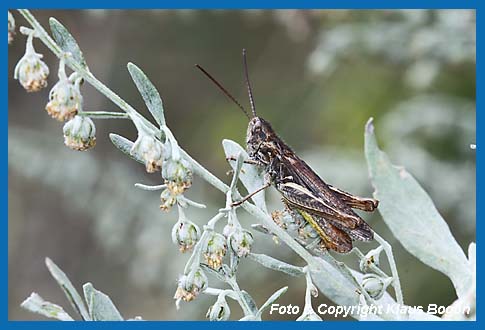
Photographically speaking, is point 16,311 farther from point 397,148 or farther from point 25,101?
point 397,148

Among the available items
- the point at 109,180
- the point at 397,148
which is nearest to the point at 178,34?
the point at 109,180

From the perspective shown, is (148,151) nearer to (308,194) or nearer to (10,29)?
A: (10,29)

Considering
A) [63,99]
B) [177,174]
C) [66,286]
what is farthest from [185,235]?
[63,99]

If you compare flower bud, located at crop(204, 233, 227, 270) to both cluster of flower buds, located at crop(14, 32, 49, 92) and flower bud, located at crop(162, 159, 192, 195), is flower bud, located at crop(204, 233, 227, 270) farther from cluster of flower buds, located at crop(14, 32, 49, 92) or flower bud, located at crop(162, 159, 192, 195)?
cluster of flower buds, located at crop(14, 32, 49, 92)

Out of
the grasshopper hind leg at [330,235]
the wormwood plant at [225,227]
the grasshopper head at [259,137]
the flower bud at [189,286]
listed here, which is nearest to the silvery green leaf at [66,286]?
the wormwood plant at [225,227]

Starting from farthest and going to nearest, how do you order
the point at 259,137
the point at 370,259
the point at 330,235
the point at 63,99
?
1. the point at 259,137
2. the point at 330,235
3. the point at 370,259
4. the point at 63,99

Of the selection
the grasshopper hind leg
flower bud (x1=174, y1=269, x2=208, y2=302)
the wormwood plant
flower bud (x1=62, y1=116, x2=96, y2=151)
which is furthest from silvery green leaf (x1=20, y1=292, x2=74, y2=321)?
the grasshopper hind leg

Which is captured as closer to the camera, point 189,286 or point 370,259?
point 189,286
